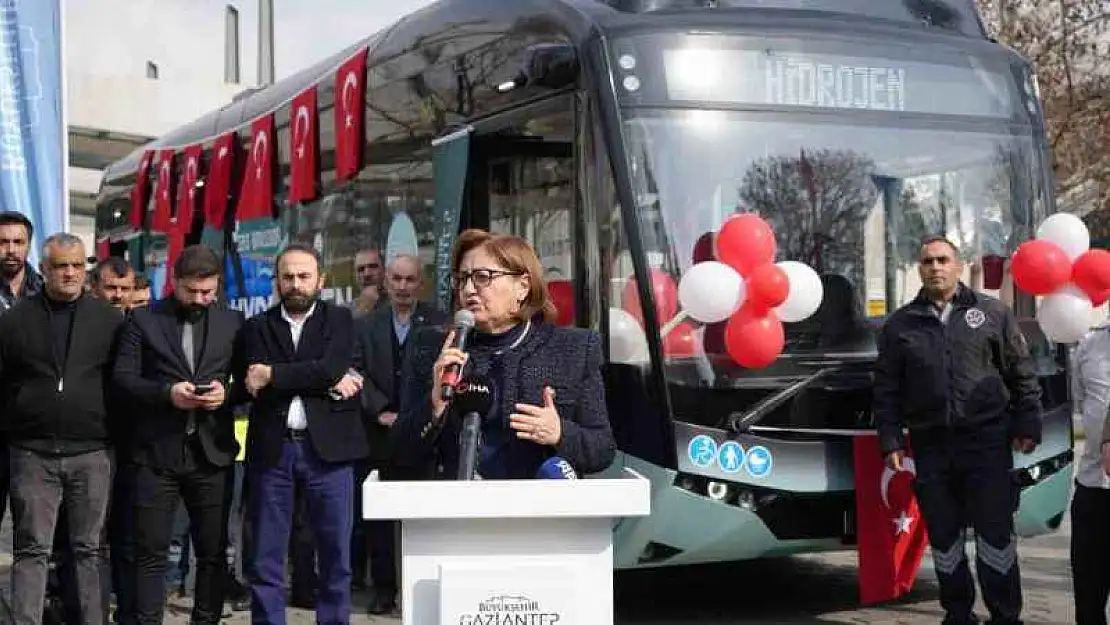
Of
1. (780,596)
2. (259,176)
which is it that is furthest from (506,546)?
(259,176)

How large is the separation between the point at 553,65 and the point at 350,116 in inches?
110

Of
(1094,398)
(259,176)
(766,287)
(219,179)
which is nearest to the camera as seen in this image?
(1094,398)

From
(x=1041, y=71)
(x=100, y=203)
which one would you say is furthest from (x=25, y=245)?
(x=1041, y=71)

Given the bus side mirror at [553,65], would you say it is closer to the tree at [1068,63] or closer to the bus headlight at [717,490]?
the bus headlight at [717,490]

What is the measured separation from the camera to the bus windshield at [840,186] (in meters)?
6.96

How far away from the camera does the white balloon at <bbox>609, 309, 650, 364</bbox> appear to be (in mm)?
6875

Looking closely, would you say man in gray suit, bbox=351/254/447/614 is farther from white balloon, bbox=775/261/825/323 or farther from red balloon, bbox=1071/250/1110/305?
red balloon, bbox=1071/250/1110/305

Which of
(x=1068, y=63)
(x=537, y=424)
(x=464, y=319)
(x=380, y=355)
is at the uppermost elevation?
(x=1068, y=63)

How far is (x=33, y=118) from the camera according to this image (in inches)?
384

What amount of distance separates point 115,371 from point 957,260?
3733 millimetres

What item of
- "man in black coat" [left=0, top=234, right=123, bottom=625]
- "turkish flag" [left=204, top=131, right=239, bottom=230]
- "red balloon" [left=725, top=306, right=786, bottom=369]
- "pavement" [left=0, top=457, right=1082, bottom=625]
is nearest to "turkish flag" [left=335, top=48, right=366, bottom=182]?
"turkish flag" [left=204, top=131, right=239, bottom=230]

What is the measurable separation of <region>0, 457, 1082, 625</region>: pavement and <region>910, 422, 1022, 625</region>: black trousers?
737mm

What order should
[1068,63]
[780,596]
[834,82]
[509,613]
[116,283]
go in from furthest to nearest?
[1068,63] → [780,596] → [116,283] → [834,82] → [509,613]

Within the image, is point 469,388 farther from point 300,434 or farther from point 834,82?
point 834,82
